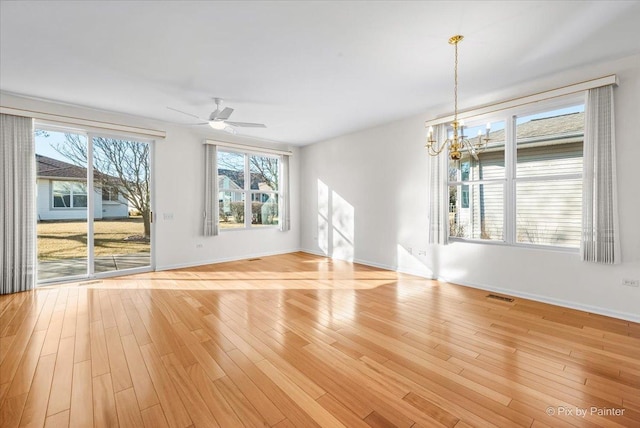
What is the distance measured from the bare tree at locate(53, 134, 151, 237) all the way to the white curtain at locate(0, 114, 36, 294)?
467mm

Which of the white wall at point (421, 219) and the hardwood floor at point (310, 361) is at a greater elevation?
the white wall at point (421, 219)

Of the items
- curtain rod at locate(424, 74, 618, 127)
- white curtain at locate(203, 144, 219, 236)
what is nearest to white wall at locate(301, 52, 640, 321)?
curtain rod at locate(424, 74, 618, 127)

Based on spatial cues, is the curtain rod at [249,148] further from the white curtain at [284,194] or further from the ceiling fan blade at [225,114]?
the ceiling fan blade at [225,114]

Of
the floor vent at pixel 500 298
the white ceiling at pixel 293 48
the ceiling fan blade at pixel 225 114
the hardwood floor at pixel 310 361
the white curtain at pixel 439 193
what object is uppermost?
the white ceiling at pixel 293 48

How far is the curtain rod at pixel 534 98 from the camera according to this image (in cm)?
302

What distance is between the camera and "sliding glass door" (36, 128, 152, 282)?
433 cm

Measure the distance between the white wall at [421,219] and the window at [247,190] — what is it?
2.83 feet

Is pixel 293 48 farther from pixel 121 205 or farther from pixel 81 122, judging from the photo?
pixel 121 205

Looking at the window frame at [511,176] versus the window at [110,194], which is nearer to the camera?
the window frame at [511,176]

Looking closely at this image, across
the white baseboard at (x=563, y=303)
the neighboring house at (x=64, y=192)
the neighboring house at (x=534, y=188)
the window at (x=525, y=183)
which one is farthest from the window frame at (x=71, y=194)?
the white baseboard at (x=563, y=303)

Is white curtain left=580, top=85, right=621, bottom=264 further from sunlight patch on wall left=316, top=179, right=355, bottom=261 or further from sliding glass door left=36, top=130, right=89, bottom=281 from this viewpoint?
sliding glass door left=36, top=130, right=89, bottom=281

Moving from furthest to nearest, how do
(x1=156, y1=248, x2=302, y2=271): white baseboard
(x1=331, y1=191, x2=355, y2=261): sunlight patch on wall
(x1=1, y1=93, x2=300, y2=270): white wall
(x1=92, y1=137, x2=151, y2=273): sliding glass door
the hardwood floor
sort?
1. (x1=331, y1=191, x2=355, y2=261): sunlight patch on wall
2. (x1=156, y1=248, x2=302, y2=271): white baseboard
3. (x1=1, y1=93, x2=300, y2=270): white wall
4. (x1=92, y1=137, x2=151, y2=273): sliding glass door
5. the hardwood floor

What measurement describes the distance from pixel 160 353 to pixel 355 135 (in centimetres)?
507

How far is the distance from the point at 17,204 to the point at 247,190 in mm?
3665
